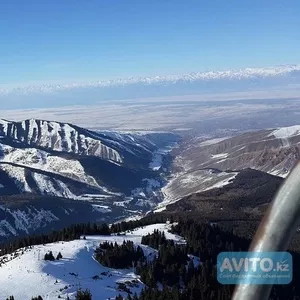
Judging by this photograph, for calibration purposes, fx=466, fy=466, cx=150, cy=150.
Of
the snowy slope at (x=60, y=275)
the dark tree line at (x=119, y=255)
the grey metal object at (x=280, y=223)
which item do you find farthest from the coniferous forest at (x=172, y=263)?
the grey metal object at (x=280, y=223)

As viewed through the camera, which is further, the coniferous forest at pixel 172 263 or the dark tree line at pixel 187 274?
the coniferous forest at pixel 172 263

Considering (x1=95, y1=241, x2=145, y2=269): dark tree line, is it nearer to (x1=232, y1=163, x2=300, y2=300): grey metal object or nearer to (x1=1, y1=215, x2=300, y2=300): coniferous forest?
(x1=1, y1=215, x2=300, y2=300): coniferous forest

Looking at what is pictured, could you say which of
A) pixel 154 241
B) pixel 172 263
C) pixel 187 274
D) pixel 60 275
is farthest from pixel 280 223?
pixel 154 241

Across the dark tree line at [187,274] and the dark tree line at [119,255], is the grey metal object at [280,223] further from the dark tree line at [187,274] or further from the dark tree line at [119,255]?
the dark tree line at [119,255]

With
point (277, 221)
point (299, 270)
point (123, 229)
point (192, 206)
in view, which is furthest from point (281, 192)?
point (192, 206)

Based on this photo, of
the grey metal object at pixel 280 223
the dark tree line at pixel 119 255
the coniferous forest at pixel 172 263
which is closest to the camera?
the grey metal object at pixel 280 223

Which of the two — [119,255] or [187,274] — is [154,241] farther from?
[187,274]
